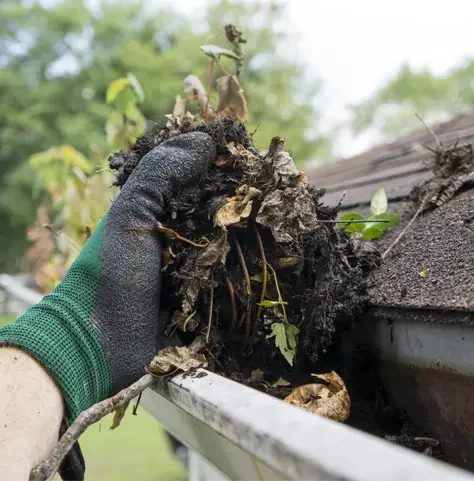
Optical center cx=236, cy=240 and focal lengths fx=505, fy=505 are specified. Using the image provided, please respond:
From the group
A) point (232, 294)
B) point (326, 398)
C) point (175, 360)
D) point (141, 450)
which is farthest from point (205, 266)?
point (141, 450)

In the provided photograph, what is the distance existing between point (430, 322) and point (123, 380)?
547 mm

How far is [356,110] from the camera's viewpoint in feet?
62.5

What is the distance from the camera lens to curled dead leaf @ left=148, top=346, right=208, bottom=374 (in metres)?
0.90

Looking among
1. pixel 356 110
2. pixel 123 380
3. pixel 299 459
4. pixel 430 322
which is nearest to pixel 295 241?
pixel 430 322

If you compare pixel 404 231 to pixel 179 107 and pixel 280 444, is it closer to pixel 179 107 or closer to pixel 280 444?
pixel 179 107

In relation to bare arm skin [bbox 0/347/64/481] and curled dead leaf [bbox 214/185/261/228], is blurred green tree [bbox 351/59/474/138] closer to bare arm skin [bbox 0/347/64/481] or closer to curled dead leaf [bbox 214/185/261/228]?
curled dead leaf [bbox 214/185/261/228]

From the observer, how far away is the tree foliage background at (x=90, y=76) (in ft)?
39.9

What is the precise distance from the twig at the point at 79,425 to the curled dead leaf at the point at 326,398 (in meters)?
0.27

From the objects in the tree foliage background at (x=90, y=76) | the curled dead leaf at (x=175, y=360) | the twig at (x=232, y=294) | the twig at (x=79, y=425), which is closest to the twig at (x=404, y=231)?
the twig at (x=232, y=294)

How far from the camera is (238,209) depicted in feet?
3.07

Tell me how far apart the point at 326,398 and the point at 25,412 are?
1.59 ft

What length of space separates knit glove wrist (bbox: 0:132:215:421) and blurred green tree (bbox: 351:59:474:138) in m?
18.2

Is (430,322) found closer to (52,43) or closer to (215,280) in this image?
(215,280)

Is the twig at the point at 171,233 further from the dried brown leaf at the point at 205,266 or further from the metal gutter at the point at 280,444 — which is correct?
the metal gutter at the point at 280,444
